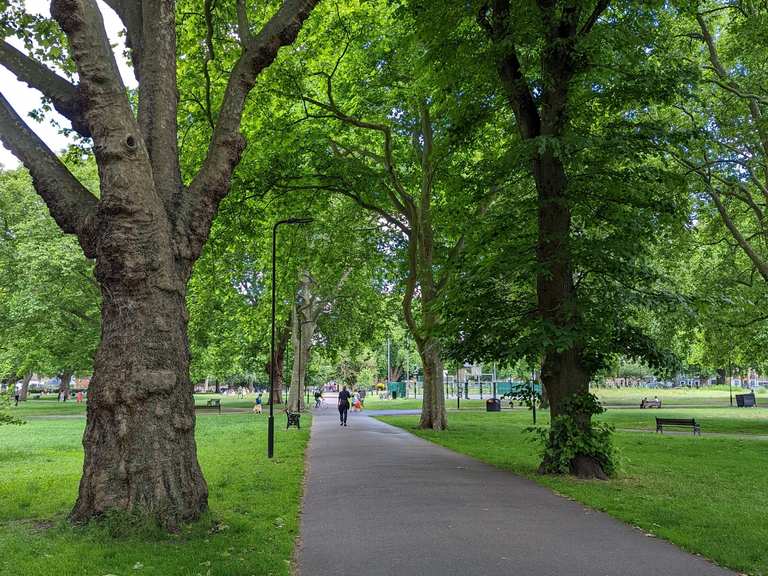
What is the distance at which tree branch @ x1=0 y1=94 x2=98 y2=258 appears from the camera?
7.62 metres

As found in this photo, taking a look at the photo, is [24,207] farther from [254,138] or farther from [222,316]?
[254,138]

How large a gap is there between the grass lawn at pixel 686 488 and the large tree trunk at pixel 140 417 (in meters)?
5.38

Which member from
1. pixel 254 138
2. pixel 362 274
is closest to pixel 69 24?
pixel 254 138

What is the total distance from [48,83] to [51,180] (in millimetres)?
1234

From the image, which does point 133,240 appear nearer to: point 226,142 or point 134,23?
point 226,142

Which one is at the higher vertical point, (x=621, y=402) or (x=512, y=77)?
(x=512, y=77)

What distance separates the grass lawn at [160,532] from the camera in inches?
220

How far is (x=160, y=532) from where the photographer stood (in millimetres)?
6547

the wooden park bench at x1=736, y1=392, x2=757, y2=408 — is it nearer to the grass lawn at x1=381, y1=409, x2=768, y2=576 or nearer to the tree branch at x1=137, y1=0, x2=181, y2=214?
the grass lawn at x1=381, y1=409, x2=768, y2=576

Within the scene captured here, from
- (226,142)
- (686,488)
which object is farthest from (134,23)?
(686,488)

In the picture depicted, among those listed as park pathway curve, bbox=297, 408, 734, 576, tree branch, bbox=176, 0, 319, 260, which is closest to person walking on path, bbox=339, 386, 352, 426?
park pathway curve, bbox=297, 408, 734, 576

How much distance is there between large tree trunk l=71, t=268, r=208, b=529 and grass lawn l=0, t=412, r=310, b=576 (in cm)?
29

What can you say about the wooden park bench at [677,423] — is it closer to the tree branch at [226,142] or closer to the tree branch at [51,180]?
the tree branch at [226,142]

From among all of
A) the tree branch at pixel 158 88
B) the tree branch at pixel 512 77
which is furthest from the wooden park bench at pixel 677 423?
the tree branch at pixel 158 88
